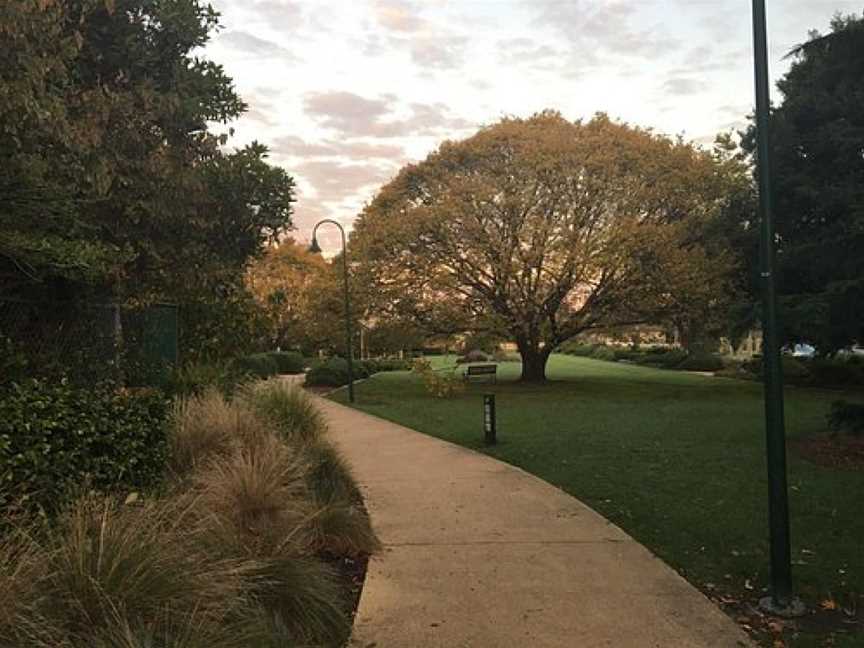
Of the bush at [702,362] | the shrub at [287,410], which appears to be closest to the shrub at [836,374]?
the bush at [702,362]

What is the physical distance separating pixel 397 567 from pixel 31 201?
151 inches

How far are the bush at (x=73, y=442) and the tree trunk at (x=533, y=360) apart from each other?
26.4 meters

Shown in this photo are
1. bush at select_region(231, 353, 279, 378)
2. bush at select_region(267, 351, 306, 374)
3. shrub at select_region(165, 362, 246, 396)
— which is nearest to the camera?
shrub at select_region(165, 362, 246, 396)

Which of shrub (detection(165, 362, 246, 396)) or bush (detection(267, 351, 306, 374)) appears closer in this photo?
shrub (detection(165, 362, 246, 396))

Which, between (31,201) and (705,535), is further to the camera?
(705,535)

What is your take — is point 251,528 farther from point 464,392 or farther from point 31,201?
point 464,392

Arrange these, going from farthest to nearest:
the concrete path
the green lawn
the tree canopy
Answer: the green lawn → the tree canopy → the concrete path

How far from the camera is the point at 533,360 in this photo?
3275 centimetres

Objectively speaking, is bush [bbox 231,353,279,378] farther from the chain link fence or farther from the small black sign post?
the small black sign post

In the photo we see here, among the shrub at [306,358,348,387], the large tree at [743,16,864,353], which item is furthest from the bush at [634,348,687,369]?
the large tree at [743,16,864,353]

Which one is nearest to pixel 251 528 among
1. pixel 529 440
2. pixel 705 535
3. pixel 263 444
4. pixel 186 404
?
pixel 263 444

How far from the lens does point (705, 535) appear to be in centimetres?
737

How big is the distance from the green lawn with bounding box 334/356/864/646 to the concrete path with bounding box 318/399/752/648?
50cm

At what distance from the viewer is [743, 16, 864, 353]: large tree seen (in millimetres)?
11383
